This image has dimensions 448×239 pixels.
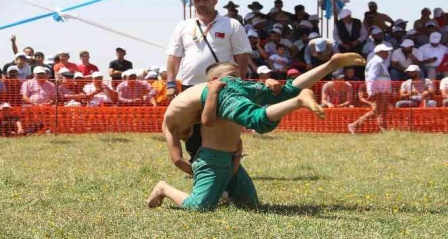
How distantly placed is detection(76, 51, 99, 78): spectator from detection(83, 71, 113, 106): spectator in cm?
123

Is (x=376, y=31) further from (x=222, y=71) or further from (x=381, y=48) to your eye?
(x=222, y=71)

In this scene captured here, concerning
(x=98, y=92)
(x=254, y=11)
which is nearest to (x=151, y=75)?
(x=98, y=92)

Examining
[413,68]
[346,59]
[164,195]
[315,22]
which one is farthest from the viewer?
[315,22]

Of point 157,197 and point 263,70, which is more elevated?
point 263,70

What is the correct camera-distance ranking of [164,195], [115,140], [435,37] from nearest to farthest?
[164,195] → [115,140] → [435,37]

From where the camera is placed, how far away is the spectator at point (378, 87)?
1491 cm

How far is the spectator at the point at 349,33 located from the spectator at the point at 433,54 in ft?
3.70

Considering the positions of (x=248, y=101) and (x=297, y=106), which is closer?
(x=297, y=106)

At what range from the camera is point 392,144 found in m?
12.5

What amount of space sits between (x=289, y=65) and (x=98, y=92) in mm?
3512

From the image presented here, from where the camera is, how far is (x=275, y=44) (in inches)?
653

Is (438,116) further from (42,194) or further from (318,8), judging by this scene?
(42,194)

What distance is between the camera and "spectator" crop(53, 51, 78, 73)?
53.2 ft

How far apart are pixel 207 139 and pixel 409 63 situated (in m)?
10.5
